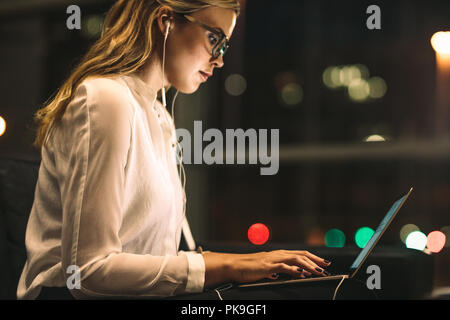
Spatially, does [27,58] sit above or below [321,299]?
above

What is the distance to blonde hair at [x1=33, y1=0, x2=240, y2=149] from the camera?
1.15 metres

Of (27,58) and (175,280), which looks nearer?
(175,280)

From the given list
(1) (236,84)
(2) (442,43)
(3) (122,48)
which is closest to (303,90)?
(1) (236,84)

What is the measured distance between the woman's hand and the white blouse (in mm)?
25

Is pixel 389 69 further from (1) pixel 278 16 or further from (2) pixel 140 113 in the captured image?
(2) pixel 140 113

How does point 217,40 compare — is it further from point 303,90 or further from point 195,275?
point 303,90

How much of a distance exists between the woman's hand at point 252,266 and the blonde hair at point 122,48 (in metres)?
0.47

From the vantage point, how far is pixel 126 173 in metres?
1.05

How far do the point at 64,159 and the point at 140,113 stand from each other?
0.19 m

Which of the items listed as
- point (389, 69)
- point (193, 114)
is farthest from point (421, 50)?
point (193, 114)

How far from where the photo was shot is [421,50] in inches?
122

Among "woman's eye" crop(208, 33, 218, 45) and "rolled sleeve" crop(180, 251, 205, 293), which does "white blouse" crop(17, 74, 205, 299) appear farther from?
"woman's eye" crop(208, 33, 218, 45)

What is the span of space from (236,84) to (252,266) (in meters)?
2.52

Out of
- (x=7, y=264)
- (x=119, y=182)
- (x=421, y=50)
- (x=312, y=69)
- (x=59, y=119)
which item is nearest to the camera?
(x=119, y=182)
